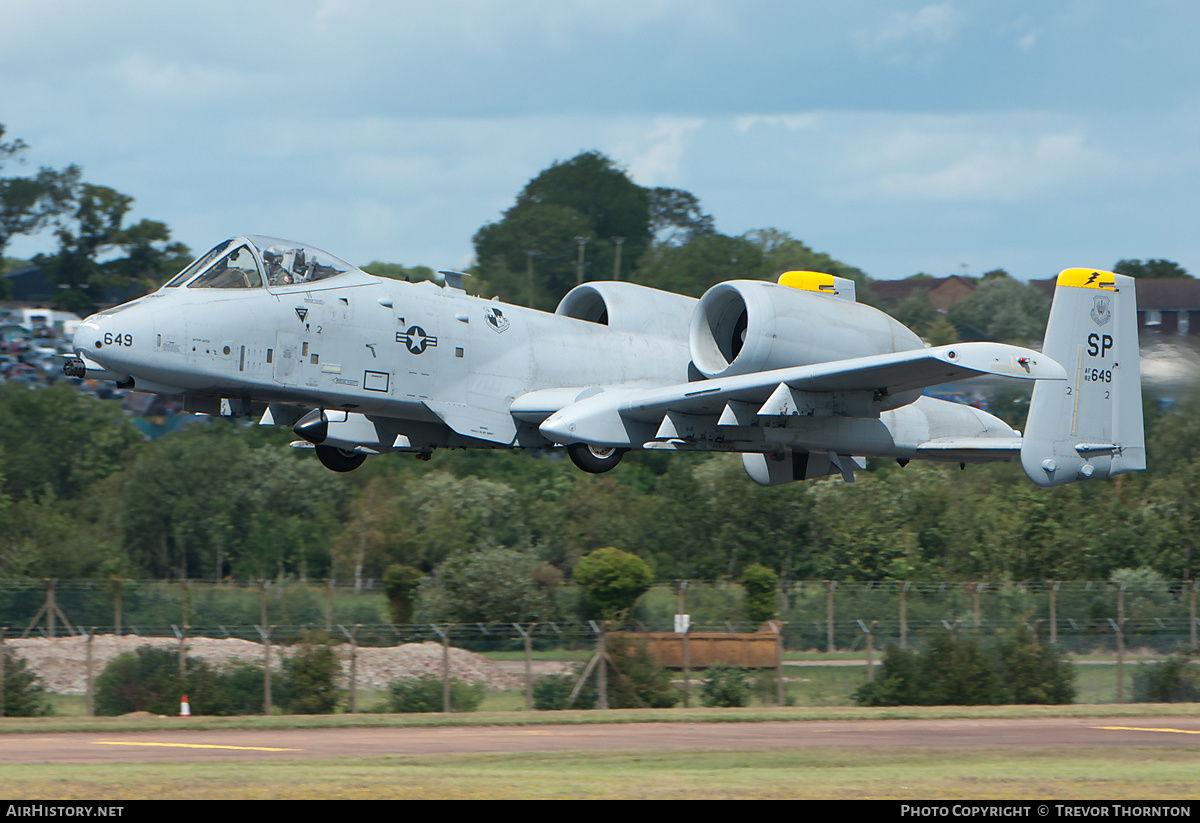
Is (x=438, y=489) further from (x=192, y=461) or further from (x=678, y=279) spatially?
(x=678, y=279)

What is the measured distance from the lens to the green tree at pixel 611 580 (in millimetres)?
46375

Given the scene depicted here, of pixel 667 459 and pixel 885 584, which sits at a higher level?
pixel 667 459

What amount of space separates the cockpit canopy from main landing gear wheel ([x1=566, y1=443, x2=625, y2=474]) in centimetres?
416

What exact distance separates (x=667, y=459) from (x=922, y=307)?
37.5 metres

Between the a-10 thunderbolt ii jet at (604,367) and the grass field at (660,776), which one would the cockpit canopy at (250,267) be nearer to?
the a-10 thunderbolt ii jet at (604,367)

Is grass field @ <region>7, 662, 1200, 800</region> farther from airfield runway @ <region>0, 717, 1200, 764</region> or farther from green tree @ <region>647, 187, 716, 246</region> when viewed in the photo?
green tree @ <region>647, 187, 716, 246</region>

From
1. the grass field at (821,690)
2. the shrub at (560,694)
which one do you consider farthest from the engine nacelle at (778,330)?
the grass field at (821,690)

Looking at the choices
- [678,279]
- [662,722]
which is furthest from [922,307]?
[662,722]

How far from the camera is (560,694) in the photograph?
31625 mm

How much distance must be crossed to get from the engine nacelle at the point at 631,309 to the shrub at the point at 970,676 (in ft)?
43.3

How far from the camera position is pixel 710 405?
19.6 metres

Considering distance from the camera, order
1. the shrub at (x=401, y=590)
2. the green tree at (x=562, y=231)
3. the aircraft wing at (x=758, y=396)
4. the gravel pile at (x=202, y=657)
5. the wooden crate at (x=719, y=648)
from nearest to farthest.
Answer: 1. the aircraft wing at (x=758, y=396)
2. the gravel pile at (x=202, y=657)
3. the wooden crate at (x=719, y=648)
4. the shrub at (x=401, y=590)
5. the green tree at (x=562, y=231)

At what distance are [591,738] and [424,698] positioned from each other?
23.5ft

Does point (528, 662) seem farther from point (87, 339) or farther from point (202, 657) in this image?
point (87, 339)
